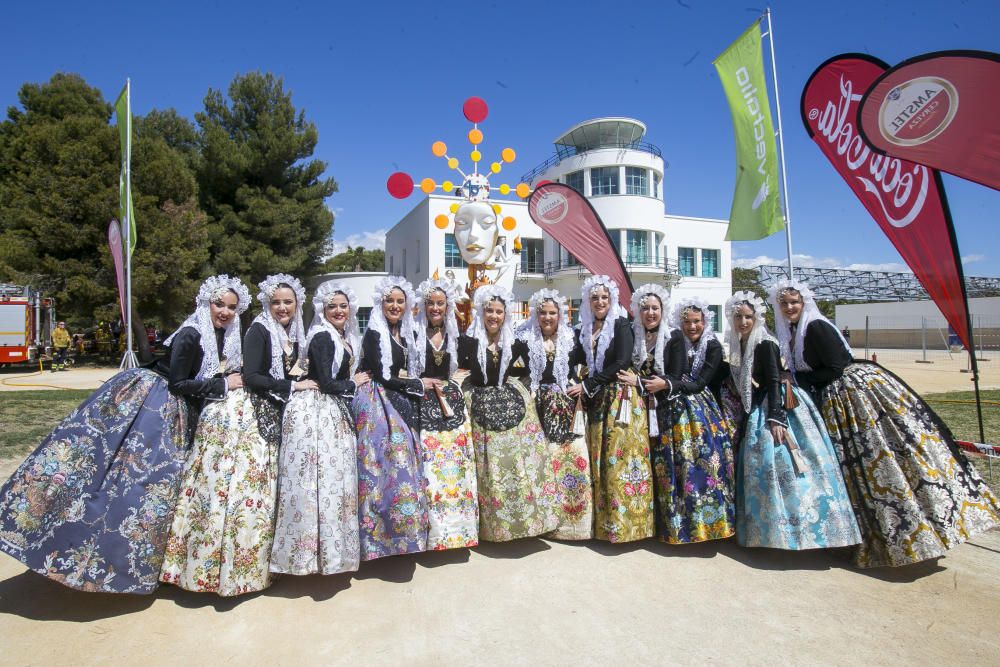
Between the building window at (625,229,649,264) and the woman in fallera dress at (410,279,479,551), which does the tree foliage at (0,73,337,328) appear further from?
the woman in fallera dress at (410,279,479,551)

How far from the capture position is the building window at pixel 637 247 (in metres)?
23.1

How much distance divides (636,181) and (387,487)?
2258cm

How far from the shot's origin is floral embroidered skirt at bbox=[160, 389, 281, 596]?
2.61 m

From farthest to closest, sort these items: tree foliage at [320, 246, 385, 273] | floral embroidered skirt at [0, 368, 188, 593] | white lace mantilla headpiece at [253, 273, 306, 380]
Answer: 1. tree foliage at [320, 246, 385, 273]
2. white lace mantilla headpiece at [253, 273, 306, 380]
3. floral embroidered skirt at [0, 368, 188, 593]

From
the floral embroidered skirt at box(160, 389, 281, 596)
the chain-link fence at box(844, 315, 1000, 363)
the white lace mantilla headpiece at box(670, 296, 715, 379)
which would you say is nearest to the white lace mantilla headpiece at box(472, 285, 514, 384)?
the white lace mantilla headpiece at box(670, 296, 715, 379)

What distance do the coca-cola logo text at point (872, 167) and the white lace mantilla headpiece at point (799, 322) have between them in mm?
1126

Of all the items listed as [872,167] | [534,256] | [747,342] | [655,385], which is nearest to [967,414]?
[872,167]

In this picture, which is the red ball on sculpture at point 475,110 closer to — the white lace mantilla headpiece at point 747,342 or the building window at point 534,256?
the white lace mantilla headpiece at point 747,342

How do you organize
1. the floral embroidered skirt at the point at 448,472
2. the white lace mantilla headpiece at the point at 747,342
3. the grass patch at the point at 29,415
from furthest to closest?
the grass patch at the point at 29,415 < the white lace mantilla headpiece at the point at 747,342 < the floral embroidered skirt at the point at 448,472

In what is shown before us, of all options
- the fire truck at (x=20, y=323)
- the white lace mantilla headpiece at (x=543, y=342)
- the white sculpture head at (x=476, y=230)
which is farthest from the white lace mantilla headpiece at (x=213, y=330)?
the fire truck at (x=20, y=323)

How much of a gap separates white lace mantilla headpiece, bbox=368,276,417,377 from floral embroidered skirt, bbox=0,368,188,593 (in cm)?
115

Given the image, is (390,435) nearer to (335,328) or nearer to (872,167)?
(335,328)

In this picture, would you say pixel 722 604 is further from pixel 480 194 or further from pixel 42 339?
pixel 42 339

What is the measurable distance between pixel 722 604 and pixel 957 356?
907 inches
